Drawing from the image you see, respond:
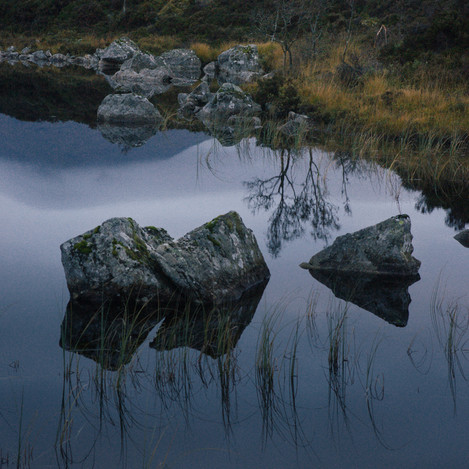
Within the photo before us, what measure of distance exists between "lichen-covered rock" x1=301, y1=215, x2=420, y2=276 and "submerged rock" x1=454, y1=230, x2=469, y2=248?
1131 millimetres

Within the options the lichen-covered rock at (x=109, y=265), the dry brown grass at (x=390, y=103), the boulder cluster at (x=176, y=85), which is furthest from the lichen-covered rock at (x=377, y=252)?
the boulder cluster at (x=176, y=85)

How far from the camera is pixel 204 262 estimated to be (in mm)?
5348

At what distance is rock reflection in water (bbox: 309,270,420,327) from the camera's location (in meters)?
5.34

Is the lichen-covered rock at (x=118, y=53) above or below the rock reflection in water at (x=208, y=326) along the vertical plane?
above

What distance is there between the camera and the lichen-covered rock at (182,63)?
26.4 meters

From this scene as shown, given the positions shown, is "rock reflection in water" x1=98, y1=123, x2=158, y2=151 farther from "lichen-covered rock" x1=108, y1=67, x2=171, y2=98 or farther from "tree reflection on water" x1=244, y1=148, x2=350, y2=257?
"lichen-covered rock" x1=108, y1=67, x2=171, y2=98

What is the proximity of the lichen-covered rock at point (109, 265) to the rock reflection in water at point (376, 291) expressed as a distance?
1733mm

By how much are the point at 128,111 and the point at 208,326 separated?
1120 cm

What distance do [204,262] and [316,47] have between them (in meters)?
15.5

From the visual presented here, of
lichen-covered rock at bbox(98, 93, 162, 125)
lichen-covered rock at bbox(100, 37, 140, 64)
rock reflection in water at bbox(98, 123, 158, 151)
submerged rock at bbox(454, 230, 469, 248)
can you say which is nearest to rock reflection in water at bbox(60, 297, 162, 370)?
submerged rock at bbox(454, 230, 469, 248)

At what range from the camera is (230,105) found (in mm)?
15102

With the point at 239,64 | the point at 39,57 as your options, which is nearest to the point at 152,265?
the point at 239,64

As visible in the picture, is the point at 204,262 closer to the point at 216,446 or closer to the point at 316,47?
the point at 216,446

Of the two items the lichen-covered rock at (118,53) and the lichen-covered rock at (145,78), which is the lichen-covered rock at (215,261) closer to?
the lichen-covered rock at (145,78)
